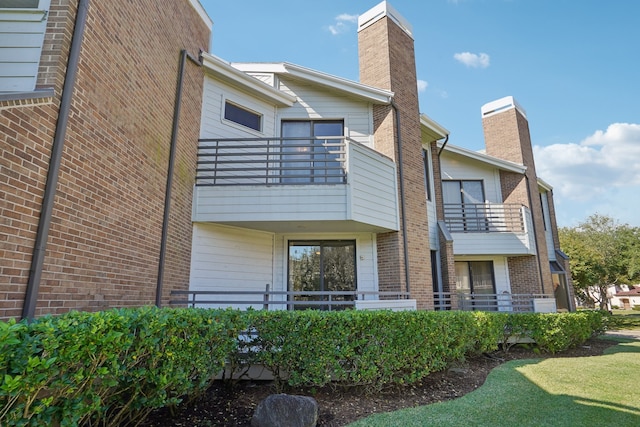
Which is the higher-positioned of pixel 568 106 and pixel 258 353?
pixel 568 106

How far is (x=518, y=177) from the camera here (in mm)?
15328

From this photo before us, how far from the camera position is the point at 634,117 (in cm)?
2241

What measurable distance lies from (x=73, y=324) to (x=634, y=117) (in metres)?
31.2

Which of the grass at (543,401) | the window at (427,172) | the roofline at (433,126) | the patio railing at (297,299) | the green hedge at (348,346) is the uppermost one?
the roofline at (433,126)

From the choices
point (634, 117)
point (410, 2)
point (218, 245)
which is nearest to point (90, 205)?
point (218, 245)

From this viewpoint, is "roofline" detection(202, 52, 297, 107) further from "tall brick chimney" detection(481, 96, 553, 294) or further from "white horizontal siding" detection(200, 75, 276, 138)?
"tall brick chimney" detection(481, 96, 553, 294)

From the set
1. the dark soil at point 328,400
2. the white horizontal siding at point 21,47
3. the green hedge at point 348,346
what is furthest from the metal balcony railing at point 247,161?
the dark soil at point 328,400

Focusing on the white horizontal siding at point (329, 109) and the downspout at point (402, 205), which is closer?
the downspout at point (402, 205)

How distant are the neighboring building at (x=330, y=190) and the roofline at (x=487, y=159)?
1.41m

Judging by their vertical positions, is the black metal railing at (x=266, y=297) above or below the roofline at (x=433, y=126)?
below

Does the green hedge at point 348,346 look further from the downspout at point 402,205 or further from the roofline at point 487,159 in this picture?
the roofline at point 487,159

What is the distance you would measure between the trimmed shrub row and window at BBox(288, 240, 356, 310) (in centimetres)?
345

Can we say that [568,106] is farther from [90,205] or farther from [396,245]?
[90,205]

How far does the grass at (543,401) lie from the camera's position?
184 inches
